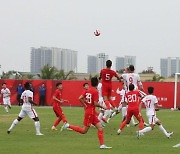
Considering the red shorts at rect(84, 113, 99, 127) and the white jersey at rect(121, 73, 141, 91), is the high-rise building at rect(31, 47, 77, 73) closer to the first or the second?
the white jersey at rect(121, 73, 141, 91)

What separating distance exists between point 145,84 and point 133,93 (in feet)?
105

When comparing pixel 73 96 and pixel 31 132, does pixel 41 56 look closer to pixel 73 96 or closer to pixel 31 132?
pixel 73 96

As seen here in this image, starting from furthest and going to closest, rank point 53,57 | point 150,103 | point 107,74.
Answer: point 53,57
point 107,74
point 150,103

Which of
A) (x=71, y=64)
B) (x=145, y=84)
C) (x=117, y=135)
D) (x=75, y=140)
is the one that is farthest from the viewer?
(x=71, y=64)

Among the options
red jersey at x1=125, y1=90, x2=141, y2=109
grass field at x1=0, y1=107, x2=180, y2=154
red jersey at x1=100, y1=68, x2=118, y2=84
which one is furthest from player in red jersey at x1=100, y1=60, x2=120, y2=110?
red jersey at x1=125, y1=90, x2=141, y2=109

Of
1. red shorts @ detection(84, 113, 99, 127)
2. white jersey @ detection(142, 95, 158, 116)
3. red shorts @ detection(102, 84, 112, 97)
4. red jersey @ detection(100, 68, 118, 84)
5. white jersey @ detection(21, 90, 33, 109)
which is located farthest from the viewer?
red shorts @ detection(102, 84, 112, 97)

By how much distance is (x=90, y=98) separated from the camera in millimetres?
16625

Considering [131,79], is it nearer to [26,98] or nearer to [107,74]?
[107,74]

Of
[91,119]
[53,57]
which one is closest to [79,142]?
[91,119]

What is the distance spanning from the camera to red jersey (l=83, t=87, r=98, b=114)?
16.6 meters

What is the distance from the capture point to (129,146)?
56.4ft

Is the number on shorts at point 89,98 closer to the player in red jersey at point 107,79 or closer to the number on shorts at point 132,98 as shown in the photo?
the number on shorts at point 132,98

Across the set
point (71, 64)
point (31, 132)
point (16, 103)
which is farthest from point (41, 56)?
point (31, 132)

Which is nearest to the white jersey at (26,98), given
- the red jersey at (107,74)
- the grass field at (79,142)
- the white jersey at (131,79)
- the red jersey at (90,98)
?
the grass field at (79,142)
